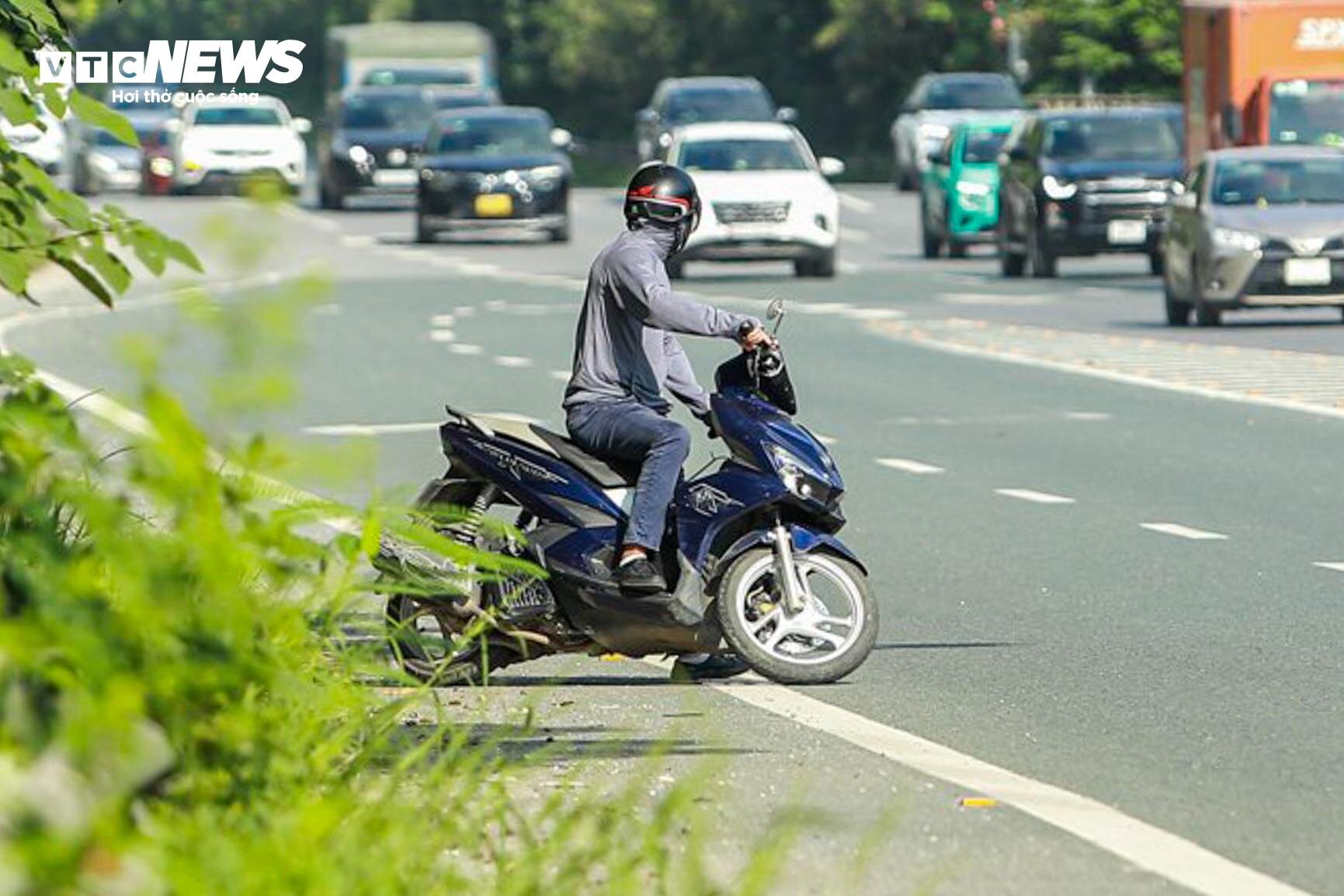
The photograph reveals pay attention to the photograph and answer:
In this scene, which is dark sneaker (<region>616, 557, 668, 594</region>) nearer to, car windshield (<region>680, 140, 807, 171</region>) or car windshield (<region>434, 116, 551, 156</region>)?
car windshield (<region>680, 140, 807, 171</region>)

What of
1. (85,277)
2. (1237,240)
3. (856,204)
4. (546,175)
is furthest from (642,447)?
(856,204)

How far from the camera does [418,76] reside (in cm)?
6912

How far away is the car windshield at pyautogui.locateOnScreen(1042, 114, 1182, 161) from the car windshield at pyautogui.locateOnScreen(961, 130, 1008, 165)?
3.30m

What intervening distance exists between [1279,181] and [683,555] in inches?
840

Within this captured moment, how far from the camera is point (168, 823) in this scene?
17.7 ft

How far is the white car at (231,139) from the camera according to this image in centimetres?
5831

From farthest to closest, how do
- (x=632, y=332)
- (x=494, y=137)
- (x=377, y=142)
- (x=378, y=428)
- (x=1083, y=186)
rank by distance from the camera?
(x=377, y=142)
(x=494, y=137)
(x=1083, y=186)
(x=378, y=428)
(x=632, y=332)

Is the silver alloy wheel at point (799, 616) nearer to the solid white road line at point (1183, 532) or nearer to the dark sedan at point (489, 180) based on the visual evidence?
the solid white road line at point (1183, 532)

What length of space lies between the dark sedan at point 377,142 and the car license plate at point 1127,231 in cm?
1924

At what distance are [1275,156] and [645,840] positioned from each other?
85.1ft

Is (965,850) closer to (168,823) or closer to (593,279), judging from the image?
(168,823)

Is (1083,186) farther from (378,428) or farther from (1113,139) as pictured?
(378,428)

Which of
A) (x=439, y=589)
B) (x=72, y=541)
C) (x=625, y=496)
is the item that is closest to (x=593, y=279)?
(x=625, y=496)

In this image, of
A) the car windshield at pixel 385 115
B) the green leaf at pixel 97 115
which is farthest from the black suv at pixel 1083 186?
the green leaf at pixel 97 115
